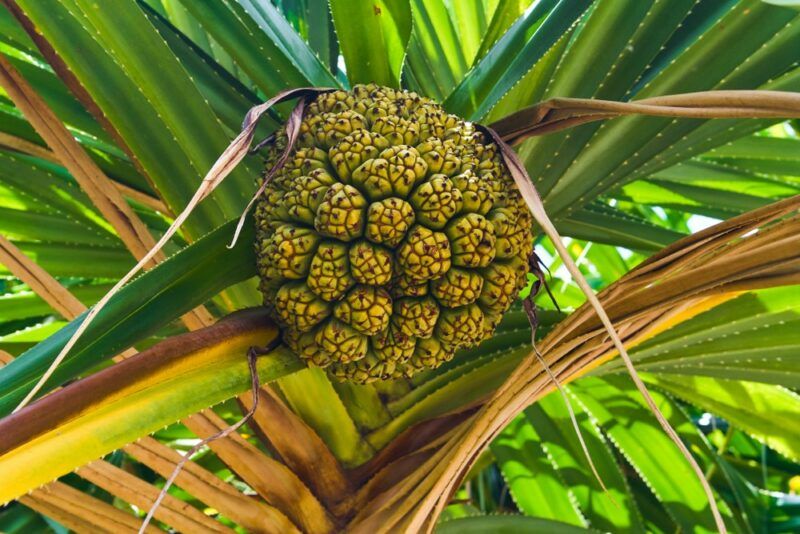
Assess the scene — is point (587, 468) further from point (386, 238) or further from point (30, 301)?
point (30, 301)

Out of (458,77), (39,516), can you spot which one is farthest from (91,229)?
(458,77)

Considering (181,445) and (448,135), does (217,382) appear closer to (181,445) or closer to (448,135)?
(448,135)

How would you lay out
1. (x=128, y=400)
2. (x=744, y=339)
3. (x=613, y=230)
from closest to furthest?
(x=128, y=400), (x=744, y=339), (x=613, y=230)

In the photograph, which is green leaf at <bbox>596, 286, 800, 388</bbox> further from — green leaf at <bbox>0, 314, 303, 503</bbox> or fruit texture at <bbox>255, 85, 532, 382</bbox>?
green leaf at <bbox>0, 314, 303, 503</bbox>

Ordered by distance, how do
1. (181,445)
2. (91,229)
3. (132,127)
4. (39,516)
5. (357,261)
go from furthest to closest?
(181,445), (91,229), (39,516), (132,127), (357,261)

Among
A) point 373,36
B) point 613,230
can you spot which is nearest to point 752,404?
point 613,230
